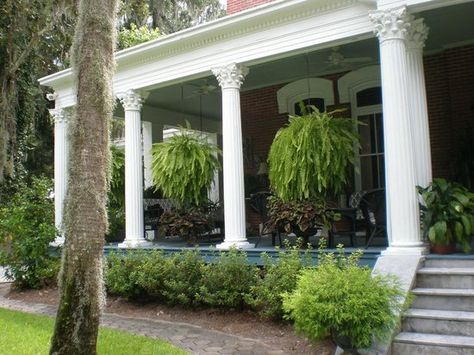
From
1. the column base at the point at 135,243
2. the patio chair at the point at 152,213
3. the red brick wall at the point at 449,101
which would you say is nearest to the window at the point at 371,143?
the red brick wall at the point at 449,101

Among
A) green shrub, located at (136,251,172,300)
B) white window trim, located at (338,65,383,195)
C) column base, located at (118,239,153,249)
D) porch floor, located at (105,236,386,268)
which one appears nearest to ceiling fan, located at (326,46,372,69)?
white window trim, located at (338,65,383,195)

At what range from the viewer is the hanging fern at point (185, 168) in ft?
27.9

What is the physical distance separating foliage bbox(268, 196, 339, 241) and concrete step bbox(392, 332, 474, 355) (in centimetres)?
222

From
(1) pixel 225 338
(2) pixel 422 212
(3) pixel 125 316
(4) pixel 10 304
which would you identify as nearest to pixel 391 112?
(2) pixel 422 212

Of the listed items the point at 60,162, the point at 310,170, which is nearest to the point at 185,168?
the point at 310,170

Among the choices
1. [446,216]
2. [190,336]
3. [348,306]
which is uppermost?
[446,216]

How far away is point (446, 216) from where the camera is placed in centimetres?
566

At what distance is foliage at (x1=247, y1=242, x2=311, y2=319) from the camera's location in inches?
236

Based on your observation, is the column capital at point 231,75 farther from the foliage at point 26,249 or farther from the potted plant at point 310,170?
the foliage at point 26,249

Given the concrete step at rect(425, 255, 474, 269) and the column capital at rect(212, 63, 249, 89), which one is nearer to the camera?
the concrete step at rect(425, 255, 474, 269)

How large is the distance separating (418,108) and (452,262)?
2.05 m

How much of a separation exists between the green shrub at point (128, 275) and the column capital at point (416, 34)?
4.86 m

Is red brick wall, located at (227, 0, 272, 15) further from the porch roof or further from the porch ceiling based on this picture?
the porch roof

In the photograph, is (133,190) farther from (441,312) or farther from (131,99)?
(441,312)
